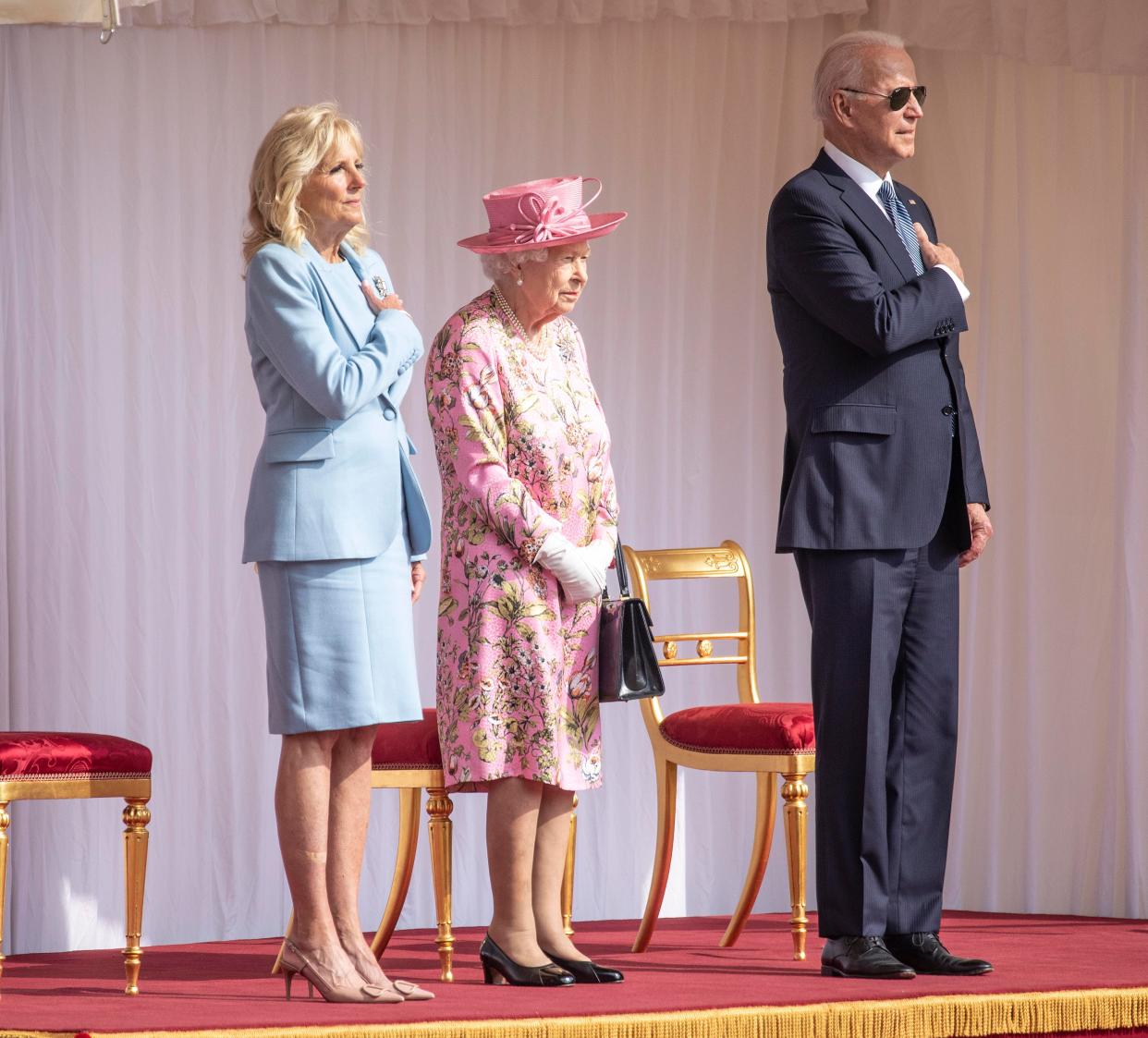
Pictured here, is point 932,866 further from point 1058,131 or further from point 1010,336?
point 1058,131

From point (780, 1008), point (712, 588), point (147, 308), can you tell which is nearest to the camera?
point (780, 1008)

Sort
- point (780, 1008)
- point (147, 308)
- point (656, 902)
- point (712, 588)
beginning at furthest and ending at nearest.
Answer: point (712, 588), point (147, 308), point (656, 902), point (780, 1008)

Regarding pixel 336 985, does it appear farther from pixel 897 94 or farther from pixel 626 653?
pixel 897 94

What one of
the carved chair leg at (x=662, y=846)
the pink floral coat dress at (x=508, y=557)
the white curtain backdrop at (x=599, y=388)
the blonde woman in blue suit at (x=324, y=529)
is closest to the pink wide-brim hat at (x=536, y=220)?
the pink floral coat dress at (x=508, y=557)

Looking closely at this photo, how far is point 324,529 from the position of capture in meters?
2.74

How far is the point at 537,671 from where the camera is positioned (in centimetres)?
291

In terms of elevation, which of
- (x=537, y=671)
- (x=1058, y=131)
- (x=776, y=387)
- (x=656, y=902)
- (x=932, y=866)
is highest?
(x=1058, y=131)

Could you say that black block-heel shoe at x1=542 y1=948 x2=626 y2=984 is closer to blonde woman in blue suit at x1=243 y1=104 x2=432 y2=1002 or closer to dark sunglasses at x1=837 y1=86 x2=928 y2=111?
blonde woman in blue suit at x1=243 y1=104 x2=432 y2=1002

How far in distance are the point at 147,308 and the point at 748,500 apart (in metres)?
1.84

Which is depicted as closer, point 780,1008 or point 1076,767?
point 780,1008

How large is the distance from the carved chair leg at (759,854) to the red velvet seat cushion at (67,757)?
1.48 meters

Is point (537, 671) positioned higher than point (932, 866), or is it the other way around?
point (537, 671)

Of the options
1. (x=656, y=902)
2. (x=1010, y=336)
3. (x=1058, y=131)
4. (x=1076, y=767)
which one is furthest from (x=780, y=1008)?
(x=1058, y=131)

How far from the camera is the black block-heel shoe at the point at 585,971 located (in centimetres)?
293
